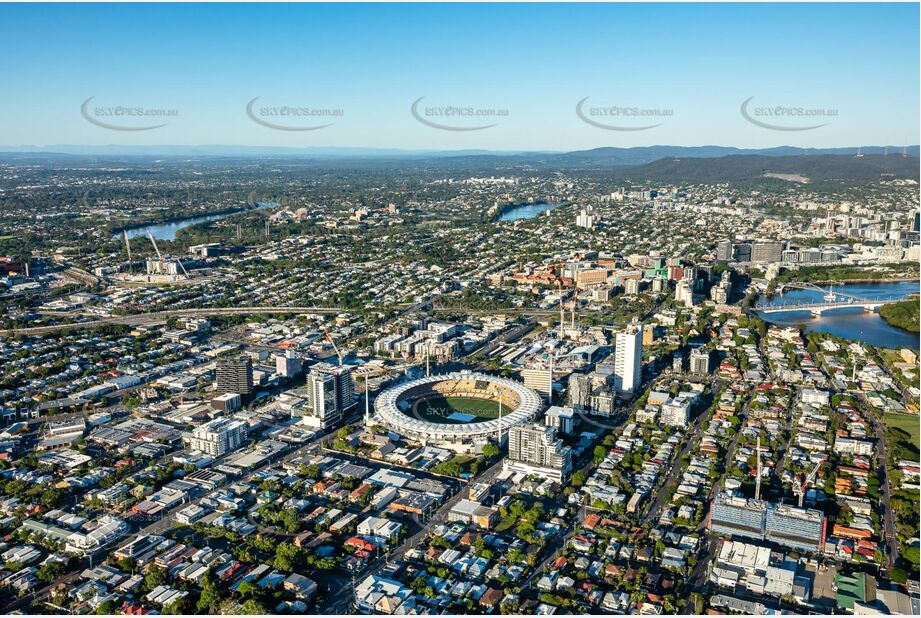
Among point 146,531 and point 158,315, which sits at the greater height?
point 158,315

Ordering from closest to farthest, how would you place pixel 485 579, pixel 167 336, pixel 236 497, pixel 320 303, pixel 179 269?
pixel 485 579 → pixel 236 497 → pixel 167 336 → pixel 320 303 → pixel 179 269

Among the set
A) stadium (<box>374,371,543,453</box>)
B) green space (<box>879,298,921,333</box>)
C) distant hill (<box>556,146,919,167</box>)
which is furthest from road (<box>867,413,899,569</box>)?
distant hill (<box>556,146,919,167</box>)

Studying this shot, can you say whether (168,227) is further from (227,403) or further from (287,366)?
(227,403)

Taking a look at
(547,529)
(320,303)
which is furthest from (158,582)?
(320,303)

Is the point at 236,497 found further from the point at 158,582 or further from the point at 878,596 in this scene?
the point at 878,596

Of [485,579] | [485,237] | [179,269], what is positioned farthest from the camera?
[485,237]

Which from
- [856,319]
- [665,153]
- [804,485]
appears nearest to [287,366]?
[804,485]
